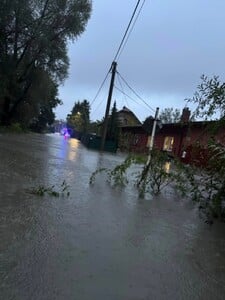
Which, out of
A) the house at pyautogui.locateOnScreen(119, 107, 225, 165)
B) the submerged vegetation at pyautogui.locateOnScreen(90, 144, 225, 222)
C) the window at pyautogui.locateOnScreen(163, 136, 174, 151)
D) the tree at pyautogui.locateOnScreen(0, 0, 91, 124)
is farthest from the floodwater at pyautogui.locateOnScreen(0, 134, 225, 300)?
the window at pyautogui.locateOnScreen(163, 136, 174, 151)

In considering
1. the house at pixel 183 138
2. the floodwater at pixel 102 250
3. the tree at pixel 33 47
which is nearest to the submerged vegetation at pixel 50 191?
the floodwater at pixel 102 250

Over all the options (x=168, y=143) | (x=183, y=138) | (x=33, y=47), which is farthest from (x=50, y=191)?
(x=168, y=143)

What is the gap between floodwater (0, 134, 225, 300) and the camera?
3.75 meters

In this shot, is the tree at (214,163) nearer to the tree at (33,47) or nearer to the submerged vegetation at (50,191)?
the submerged vegetation at (50,191)

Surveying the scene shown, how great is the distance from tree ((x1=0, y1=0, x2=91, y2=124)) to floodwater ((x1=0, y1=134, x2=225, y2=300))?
91.2 feet

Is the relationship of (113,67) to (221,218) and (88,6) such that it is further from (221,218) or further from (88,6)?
(221,218)

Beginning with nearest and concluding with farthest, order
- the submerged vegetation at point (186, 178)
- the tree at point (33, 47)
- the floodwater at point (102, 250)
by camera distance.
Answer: the floodwater at point (102, 250), the submerged vegetation at point (186, 178), the tree at point (33, 47)

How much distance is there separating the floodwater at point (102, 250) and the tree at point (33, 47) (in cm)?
2779

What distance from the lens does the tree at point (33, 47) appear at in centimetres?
3419

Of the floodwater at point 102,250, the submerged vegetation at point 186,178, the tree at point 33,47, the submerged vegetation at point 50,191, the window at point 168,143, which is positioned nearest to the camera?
the floodwater at point 102,250

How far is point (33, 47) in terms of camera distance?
120 ft

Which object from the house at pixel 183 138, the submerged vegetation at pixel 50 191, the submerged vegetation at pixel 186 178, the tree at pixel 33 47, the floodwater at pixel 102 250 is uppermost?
A: the tree at pixel 33 47

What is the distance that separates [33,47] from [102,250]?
33985mm

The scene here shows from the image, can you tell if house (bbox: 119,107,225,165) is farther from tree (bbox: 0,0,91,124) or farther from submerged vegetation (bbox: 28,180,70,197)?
tree (bbox: 0,0,91,124)
